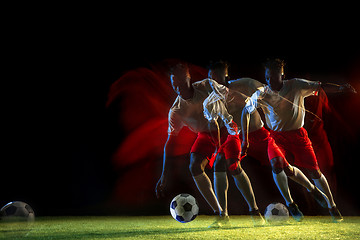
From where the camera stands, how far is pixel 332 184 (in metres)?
6.21

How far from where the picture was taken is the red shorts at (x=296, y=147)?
5277mm

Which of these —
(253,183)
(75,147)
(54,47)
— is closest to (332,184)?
(253,183)

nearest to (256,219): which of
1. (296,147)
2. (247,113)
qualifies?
(296,147)

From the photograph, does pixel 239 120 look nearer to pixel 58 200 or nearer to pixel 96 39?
pixel 96 39

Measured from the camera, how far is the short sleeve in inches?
209

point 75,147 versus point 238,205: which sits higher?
point 75,147

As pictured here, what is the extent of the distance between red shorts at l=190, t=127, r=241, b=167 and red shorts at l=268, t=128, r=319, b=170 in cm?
Answer: 55

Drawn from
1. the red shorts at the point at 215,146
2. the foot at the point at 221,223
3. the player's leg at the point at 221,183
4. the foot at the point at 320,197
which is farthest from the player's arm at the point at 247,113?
the foot at the point at 320,197

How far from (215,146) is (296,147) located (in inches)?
44.2

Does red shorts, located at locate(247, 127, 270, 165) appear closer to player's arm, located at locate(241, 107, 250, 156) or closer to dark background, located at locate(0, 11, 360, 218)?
player's arm, located at locate(241, 107, 250, 156)

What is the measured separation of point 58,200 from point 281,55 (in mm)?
4594

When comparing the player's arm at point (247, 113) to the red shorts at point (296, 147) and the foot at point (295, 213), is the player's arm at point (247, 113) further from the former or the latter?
the foot at point (295, 213)

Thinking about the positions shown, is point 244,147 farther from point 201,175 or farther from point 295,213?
point 295,213

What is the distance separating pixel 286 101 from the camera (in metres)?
5.27
